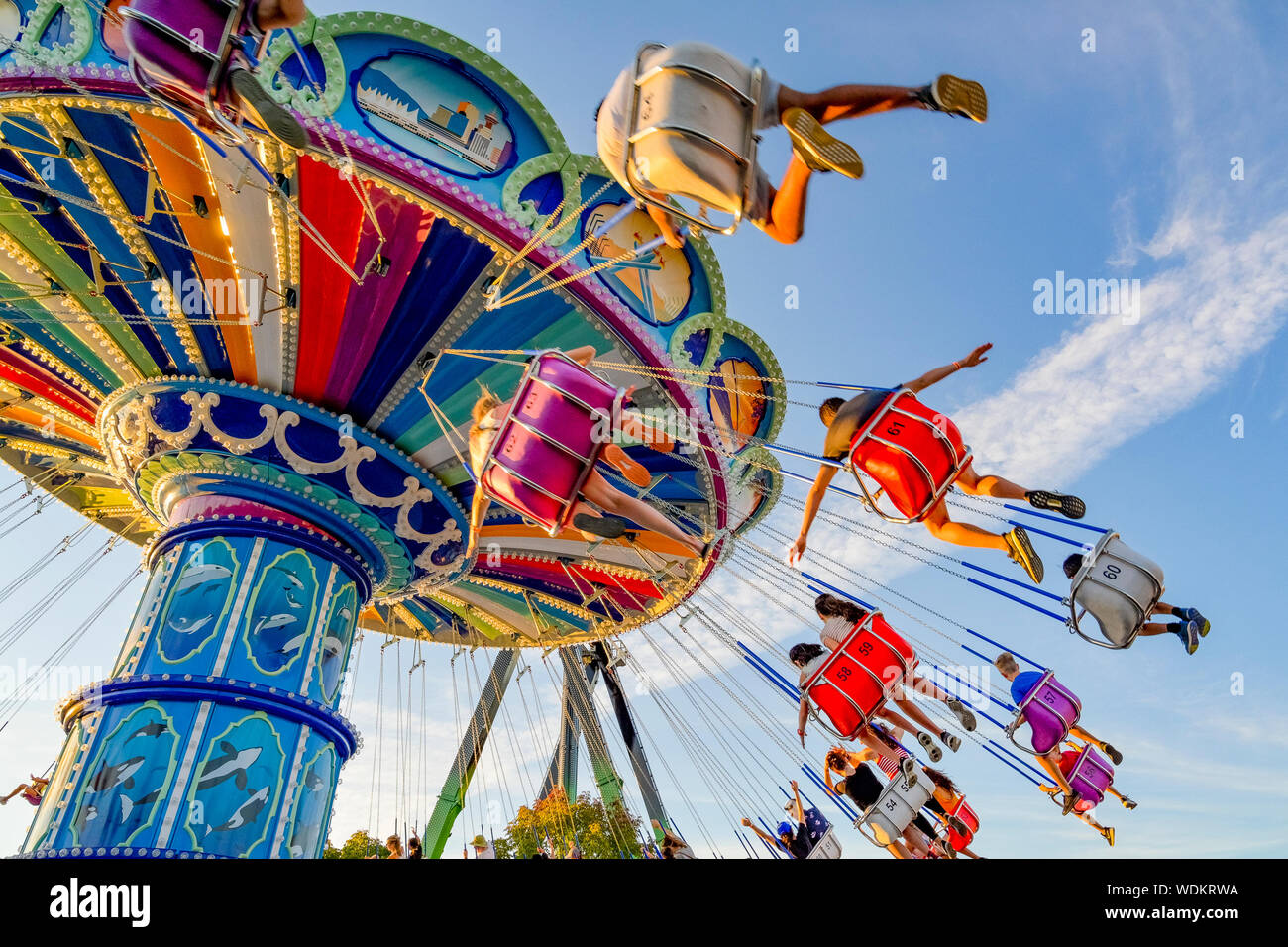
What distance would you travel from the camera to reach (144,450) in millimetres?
7348

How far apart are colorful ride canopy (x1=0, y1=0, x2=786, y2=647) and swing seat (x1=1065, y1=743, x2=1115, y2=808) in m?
3.53

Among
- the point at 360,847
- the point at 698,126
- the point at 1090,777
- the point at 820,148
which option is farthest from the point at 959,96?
the point at 360,847

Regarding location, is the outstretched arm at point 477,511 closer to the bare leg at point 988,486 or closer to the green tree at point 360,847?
the bare leg at point 988,486

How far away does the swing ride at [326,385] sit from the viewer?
5.14 m

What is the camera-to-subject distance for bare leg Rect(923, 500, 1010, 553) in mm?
5309

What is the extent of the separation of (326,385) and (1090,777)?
7031 millimetres

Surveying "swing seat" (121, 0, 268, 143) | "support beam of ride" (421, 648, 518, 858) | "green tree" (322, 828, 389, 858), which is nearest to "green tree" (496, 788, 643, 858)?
"support beam of ride" (421, 648, 518, 858)

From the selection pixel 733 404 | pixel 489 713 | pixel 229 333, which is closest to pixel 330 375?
pixel 229 333

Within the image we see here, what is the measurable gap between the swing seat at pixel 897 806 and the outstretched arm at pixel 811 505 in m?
2.60

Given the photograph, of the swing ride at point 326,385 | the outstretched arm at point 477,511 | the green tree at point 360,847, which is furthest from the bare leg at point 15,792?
the green tree at point 360,847

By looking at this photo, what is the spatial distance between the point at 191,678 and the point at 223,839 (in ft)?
3.94

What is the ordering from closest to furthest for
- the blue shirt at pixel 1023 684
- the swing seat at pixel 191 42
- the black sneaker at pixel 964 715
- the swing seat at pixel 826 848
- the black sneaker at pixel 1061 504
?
the swing seat at pixel 191 42 < the black sneaker at pixel 1061 504 < the black sneaker at pixel 964 715 < the blue shirt at pixel 1023 684 < the swing seat at pixel 826 848

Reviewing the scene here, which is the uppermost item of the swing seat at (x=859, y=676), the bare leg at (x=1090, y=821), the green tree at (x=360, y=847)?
the green tree at (x=360, y=847)

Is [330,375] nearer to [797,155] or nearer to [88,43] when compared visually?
[88,43]
